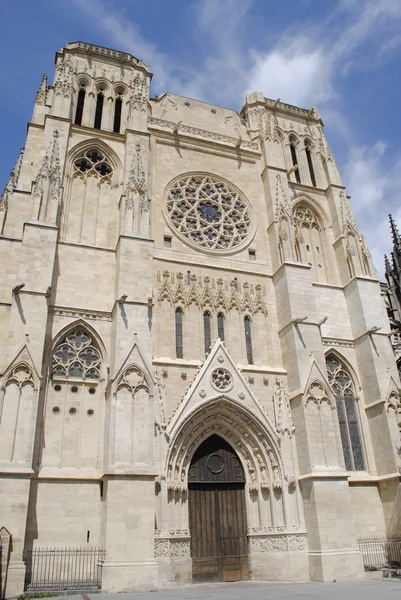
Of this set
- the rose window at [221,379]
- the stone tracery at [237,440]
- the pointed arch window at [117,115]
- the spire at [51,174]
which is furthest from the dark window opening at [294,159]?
the stone tracery at [237,440]

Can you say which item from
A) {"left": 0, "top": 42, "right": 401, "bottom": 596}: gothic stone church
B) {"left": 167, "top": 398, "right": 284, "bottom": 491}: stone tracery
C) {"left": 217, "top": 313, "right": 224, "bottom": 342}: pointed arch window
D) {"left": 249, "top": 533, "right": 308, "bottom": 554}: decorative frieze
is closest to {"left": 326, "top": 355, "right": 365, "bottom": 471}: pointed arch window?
{"left": 0, "top": 42, "right": 401, "bottom": 596}: gothic stone church

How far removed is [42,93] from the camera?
1973 centimetres

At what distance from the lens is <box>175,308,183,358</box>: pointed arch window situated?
1548cm

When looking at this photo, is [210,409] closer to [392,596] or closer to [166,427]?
[166,427]

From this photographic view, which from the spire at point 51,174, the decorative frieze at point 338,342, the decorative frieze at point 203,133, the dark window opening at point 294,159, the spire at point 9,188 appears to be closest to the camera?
the spire at point 51,174

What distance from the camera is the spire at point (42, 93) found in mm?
19359

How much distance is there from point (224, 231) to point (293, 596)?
41.3 ft

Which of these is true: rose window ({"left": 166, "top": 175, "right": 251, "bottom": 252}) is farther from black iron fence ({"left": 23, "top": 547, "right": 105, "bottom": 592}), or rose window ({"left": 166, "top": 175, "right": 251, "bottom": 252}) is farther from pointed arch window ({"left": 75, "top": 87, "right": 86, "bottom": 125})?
black iron fence ({"left": 23, "top": 547, "right": 105, "bottom": 592})

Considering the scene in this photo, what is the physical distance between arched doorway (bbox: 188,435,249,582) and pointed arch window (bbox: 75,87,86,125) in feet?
43.9

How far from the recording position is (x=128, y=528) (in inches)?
469

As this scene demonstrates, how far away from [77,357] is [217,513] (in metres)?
6.10

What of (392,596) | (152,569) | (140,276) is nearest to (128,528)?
(152,569)

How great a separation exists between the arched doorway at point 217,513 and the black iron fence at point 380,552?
364cm

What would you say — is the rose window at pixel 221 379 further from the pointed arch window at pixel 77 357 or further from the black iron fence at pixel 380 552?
the black iron fence at pixel 380 552
